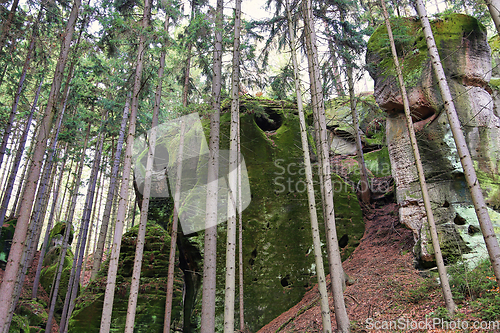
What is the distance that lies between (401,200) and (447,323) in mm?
5032

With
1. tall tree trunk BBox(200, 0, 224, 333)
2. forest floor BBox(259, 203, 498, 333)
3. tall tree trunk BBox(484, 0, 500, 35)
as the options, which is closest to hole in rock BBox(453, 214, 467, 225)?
forest floor BBox(259, 203, 498, 333)

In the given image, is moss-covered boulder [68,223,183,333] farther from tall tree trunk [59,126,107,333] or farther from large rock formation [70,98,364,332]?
tall tree trunk [59,126,107,333]

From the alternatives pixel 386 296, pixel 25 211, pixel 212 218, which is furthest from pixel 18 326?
pixel 386 296

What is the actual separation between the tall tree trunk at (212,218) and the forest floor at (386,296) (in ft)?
8.44

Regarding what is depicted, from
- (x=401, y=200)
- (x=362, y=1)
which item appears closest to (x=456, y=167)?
(x=401, y=200)

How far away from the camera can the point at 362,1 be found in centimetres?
1194

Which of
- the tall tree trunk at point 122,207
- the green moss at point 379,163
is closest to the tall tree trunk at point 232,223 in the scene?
the tall tree trunk at point 122,207

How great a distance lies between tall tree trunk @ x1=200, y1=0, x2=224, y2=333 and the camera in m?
6.00

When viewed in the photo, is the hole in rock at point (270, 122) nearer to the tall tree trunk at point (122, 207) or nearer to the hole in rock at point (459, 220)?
the tall tree trunk at point (122, 207)

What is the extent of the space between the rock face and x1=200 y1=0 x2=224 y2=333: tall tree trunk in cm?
479

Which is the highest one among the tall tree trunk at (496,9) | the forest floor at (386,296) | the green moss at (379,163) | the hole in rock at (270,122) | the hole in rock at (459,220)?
Answer: the hole in rock at (270,122)

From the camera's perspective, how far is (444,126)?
8.88 metres

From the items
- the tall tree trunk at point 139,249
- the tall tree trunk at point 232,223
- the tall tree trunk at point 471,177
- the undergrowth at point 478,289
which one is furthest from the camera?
the tall tree trunk at point 139,249

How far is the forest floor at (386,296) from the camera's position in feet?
17.4
